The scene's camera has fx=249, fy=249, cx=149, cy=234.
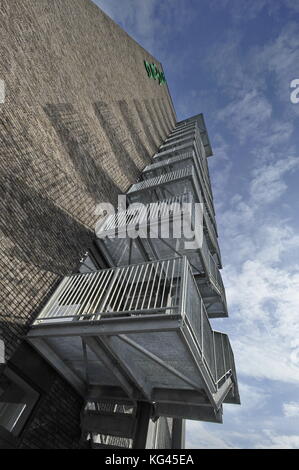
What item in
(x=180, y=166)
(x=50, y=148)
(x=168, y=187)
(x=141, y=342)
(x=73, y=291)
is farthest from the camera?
(x=180, y=166)

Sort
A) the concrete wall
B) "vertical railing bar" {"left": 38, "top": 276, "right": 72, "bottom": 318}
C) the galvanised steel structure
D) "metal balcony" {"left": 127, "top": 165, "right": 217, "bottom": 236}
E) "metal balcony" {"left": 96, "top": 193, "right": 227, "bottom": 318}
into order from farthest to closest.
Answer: "metal balcony" {"left": 127, "top": 165, "right": 217, "bottom": 236} < "metal balcony" {"left": 96, "top": 193, "right": 227, "bottom": 318} < the concrete wall < "vertical railing bar" {"left": 38, "top": 276, "right": 72, "bottom": 318} < the galvanised steel structure

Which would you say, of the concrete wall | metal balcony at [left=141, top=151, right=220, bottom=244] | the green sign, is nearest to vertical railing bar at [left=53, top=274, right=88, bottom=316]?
the concrete wall

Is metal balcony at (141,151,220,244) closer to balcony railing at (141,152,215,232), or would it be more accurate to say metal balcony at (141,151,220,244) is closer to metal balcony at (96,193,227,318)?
balcony railing at (141,152,215,232)

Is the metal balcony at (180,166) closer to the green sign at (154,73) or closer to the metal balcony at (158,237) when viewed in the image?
the metal balcony at (158,237)

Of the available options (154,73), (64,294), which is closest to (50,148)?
(64,294)

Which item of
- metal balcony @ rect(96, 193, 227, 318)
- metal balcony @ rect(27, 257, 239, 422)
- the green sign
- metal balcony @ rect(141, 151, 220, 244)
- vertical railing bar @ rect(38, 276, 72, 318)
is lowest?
metal balcony @ rect(27, 257, 239, 422)

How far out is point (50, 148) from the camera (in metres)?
7.03

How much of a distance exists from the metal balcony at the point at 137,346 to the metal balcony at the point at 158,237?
6.44 ft

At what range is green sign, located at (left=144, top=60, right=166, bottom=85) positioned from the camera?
68.2ft

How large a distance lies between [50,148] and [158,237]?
156 inches

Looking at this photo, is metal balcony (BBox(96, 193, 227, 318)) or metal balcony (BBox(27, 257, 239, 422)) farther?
metal balcony (BBox(96, 193, 227, 318))

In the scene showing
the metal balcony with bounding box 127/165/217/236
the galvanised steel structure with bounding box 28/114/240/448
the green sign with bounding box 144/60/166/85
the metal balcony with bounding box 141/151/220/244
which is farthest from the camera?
the green sign with bounding box 144/60/166/85

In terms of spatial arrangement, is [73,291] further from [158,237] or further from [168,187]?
[168,187]

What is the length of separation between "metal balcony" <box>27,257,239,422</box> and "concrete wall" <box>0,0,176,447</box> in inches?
18.1
